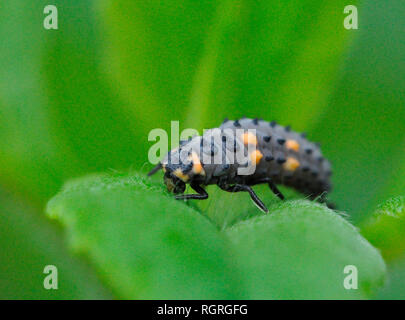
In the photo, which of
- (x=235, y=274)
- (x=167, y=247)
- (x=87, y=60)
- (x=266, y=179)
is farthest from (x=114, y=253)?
(x=87, y=60)

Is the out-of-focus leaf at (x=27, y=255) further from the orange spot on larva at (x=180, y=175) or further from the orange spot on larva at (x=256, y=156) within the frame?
the orange spot on larva at (x=256, y=156)

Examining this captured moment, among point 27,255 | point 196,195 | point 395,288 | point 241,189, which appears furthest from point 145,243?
point 395,288

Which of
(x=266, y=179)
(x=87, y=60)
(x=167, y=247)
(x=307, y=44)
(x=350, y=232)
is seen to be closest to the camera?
(x=167, y=247)

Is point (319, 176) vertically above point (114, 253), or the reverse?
point (319, 176)

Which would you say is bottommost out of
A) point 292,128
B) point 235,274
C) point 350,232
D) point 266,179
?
point 235,274

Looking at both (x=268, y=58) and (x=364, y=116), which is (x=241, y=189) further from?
(x=364, y=116)

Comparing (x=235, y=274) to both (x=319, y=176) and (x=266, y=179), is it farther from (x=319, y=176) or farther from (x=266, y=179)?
(x=319, y=176)

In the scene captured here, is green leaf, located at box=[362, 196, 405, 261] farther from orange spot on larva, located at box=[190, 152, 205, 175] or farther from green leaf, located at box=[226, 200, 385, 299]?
orange spot on larva, located at box=[190, 152, 205, 175]
